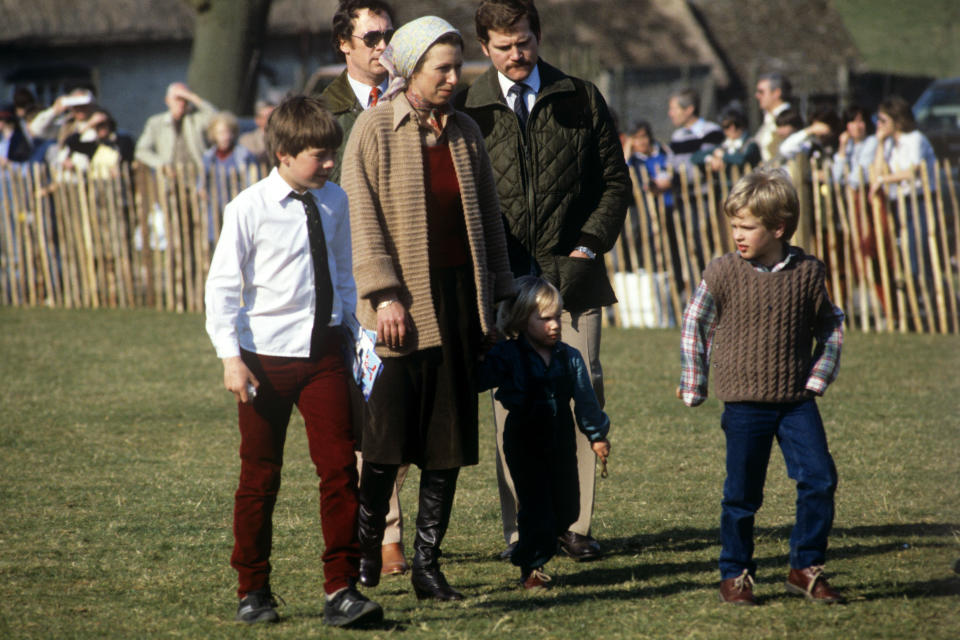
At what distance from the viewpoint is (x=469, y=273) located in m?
4.51

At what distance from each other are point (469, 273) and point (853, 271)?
7.82 m

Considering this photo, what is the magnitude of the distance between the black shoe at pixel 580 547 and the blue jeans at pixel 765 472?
809 millimetres

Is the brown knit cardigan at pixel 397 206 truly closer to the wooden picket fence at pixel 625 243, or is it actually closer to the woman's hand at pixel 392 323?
the woman's hand at pixel 392 323

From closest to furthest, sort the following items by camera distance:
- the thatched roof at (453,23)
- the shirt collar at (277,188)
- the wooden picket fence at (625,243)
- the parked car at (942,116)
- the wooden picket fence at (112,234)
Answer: the shirt collar at (277,188), the wooden picket fence at (625,243), the wooden picket fence at (112,234), the parked car at (942,116), the thatched roof at (453,23)

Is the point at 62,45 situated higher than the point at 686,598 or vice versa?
the point at 62,45

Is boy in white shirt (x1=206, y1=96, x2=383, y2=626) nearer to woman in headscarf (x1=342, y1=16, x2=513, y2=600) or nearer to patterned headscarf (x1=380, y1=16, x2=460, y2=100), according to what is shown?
woman in headscarf (x1=342, y1=16, x2=513, y2=600)

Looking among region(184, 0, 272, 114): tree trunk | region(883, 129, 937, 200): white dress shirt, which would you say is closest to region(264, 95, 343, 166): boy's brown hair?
region(883, 129, 937, 200): white dress shirt

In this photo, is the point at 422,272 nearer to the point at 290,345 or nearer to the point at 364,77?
the point at 290,345

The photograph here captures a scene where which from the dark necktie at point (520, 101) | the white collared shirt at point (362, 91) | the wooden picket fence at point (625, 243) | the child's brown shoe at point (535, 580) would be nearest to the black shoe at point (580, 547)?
the child's brown shoe at point (535, 580)

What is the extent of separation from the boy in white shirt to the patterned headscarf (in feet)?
1.04

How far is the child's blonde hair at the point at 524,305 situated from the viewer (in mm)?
4562

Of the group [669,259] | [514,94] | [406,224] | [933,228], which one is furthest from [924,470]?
[669,259]

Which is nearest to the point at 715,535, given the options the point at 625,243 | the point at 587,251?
the point at 587,251

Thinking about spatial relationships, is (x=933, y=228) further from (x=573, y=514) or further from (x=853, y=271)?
(x=573, y=514)
